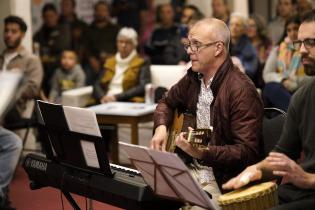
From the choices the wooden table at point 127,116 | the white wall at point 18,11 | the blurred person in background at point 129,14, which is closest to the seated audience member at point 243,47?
the wooden table at point 127,116

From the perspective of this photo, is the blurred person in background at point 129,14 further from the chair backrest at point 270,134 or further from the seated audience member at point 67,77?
the chair backrest at point 270,134

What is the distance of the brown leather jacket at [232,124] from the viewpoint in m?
3.96

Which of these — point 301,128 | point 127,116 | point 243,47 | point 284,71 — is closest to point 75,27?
point 243,47

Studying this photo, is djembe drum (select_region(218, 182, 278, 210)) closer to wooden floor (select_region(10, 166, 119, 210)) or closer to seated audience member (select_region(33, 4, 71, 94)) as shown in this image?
wooden floor (select_region(10, 166, 119, 210))

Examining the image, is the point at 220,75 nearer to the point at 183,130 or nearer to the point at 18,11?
the point at 183,130

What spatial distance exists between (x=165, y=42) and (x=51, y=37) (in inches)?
65.8

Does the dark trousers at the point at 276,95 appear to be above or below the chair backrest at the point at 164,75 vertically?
below

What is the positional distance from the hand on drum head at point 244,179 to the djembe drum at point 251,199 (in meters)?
0.06

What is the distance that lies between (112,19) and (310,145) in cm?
808

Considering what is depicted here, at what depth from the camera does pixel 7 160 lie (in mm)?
5926

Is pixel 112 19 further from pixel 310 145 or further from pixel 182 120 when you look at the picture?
pixel 310 145

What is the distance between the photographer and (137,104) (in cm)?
743

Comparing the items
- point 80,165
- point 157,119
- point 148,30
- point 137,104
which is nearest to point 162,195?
point 80,165

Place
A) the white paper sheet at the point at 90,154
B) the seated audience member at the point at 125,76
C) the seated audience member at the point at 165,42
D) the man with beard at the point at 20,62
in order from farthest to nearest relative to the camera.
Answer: the seated audience member at the point at 165,42, the seated audience member at the point at 125,76, the man with beard at the point at 20,62, the white paper sheet at the point at 90,154
